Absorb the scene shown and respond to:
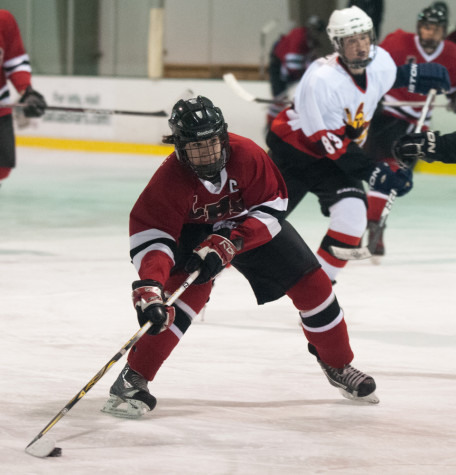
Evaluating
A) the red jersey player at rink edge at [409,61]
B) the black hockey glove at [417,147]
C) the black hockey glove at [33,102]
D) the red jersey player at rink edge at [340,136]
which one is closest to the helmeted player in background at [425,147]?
the black hockey glove at [417,147]

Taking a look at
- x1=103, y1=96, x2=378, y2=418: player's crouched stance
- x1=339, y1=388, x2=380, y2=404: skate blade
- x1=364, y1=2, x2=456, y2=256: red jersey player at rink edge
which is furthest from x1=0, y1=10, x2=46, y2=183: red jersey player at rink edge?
x1=339, y1=388, x2=380, y2=404: skate blade

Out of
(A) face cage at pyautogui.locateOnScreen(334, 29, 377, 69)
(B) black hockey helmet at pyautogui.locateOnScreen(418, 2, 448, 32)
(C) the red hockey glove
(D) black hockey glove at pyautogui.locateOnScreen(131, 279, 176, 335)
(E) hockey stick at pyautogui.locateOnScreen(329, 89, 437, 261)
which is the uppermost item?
(A) face cage at pyautogui.locateOnScreen(334, 29, 377, 69)

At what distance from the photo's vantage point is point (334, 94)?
3.77 m

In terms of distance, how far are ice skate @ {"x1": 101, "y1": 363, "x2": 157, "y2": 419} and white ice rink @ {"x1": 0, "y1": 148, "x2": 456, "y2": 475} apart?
0.11 ft

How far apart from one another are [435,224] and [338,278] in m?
1.72

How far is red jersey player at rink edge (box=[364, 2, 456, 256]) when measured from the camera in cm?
543

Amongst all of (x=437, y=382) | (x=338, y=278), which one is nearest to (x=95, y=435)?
(x=437, y=382)

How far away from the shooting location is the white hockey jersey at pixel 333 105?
12.4ft

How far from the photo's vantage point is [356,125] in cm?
388

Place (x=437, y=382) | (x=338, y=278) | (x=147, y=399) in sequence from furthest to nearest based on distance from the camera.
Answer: (x=338, y=278), (x=437, y=382), (x=147, y=399)

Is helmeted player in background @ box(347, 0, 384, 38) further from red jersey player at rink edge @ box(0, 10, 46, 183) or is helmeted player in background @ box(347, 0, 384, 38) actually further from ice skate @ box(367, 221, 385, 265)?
red jersey player at rink edge @ box(0, 10, 46, 183)

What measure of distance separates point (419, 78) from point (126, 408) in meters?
1.96

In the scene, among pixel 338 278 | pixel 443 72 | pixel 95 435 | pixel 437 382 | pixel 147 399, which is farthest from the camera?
pixel 338 278

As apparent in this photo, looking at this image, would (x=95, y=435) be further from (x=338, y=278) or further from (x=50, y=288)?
(x=338, y=278)
